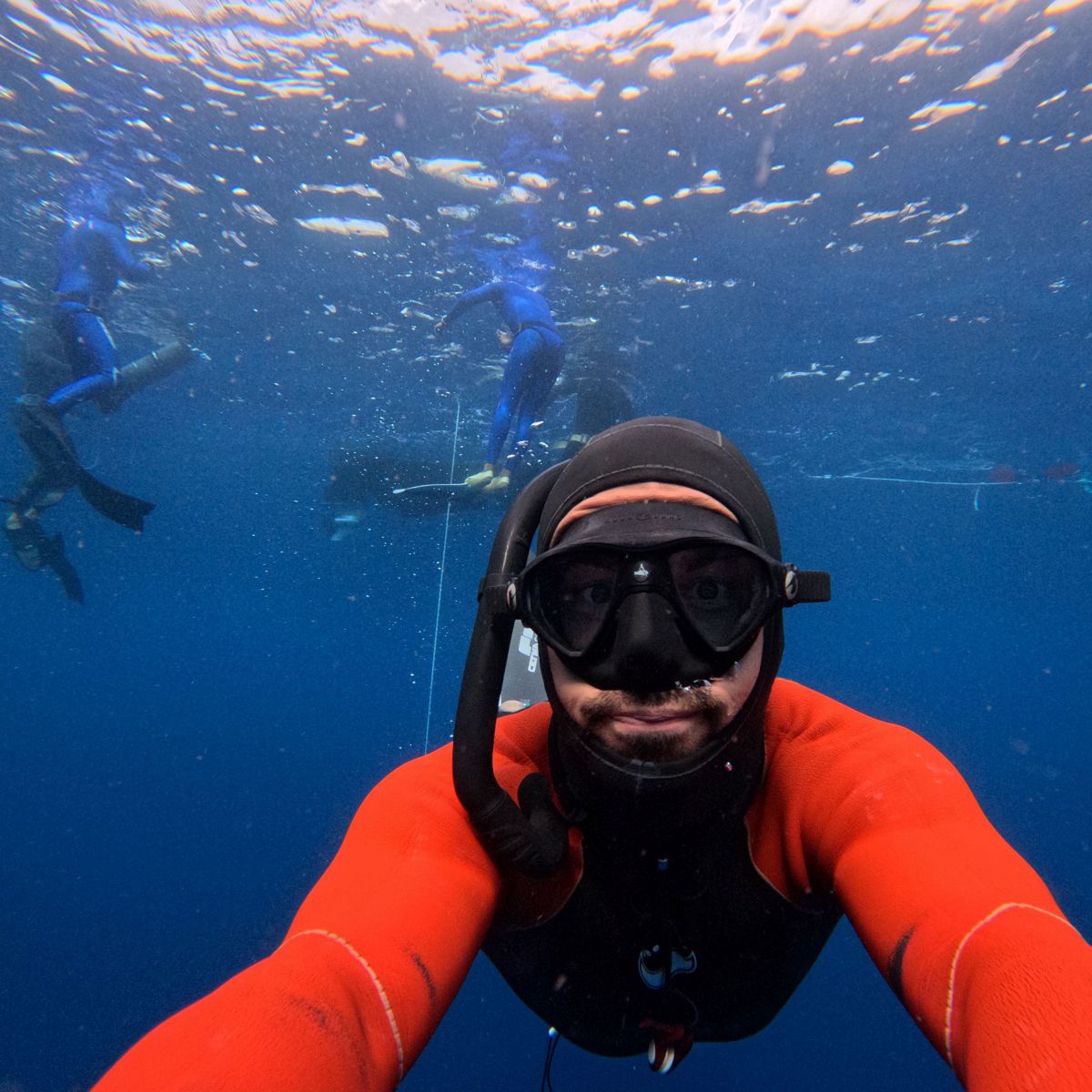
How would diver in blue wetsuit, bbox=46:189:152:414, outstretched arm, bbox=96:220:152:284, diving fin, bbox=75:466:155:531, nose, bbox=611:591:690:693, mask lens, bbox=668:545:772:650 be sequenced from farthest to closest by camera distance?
outstretched arm, bbox=96:220:152:284
diver in blue wetsuit, bbox=46:189:152:414
diving fin, bbox=75:466:155:531
mask lens, bbox=668:545:772:650
nose, bbox=611:591:690:693

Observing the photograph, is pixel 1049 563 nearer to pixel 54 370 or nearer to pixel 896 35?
pixel 896 35

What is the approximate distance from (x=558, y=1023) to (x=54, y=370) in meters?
18.6

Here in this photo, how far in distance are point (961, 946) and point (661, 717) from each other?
0.96 m

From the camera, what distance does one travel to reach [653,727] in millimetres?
2035

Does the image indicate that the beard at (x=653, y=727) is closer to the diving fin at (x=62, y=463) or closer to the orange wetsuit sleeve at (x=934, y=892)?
the orange wetsuit sleeve at (x=934, y=892)

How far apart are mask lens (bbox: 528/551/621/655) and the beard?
26cm

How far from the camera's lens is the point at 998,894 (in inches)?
61.0

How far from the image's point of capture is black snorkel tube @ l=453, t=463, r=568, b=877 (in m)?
2.04

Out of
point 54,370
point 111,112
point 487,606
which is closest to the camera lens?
point 487,606

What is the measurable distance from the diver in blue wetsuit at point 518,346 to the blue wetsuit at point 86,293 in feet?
23.8

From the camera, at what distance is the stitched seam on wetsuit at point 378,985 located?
153 centimetres

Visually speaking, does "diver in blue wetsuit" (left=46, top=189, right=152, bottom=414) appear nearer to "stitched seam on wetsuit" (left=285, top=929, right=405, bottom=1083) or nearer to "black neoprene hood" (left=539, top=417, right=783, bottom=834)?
"black neoprene hood" (left=539, top=417, right=783, bottom=834)

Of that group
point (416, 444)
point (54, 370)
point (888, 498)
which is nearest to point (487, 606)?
point (54, 370)

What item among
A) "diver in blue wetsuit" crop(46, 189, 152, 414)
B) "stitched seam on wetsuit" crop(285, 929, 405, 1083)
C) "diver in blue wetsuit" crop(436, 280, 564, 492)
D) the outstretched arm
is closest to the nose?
"stitched seam on wetsuit" crop(285, 929, 405, 1083)
